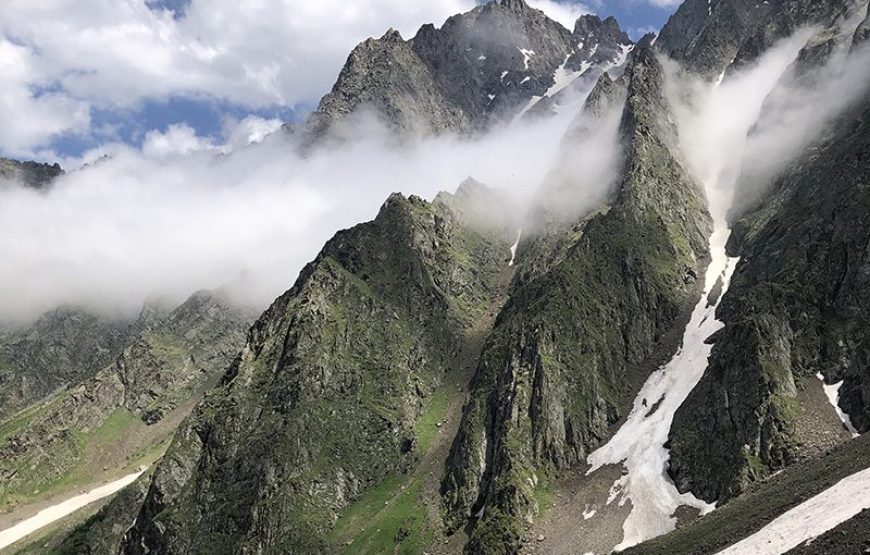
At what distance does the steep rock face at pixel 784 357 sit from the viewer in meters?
131

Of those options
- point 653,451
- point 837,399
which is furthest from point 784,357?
point 653,451

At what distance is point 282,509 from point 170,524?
105 ft

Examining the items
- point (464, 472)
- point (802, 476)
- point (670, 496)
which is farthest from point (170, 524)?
point (802, 476)

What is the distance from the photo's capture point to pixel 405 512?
6718 inches

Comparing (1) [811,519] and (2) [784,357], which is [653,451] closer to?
Result: (2) [784,357]

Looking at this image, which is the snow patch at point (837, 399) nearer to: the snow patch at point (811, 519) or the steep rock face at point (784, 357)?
the steep rock face at point (784, 357)

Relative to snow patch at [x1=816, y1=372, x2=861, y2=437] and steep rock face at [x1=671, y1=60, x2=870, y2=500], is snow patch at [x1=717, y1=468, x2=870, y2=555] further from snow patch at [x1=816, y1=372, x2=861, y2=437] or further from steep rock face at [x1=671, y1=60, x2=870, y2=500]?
snow patch at [x1=816, y1=372, x2=861, y2=437]

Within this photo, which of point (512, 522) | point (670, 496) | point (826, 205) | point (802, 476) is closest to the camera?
point (802, 476)

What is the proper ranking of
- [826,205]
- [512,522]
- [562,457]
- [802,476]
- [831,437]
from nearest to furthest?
[802,476]
[831,437]
[512,522]
[562,457]
[826,205]

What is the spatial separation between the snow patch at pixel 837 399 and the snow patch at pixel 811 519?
168 ft

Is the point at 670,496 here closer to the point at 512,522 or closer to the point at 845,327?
the point at 512,522

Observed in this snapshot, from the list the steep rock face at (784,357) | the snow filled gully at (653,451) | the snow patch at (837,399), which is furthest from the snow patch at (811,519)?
the snow patch at (837,399)

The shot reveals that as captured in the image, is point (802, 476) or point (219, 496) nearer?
point (802, 476)

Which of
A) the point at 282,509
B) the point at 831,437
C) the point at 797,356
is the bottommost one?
the point at 831,437
